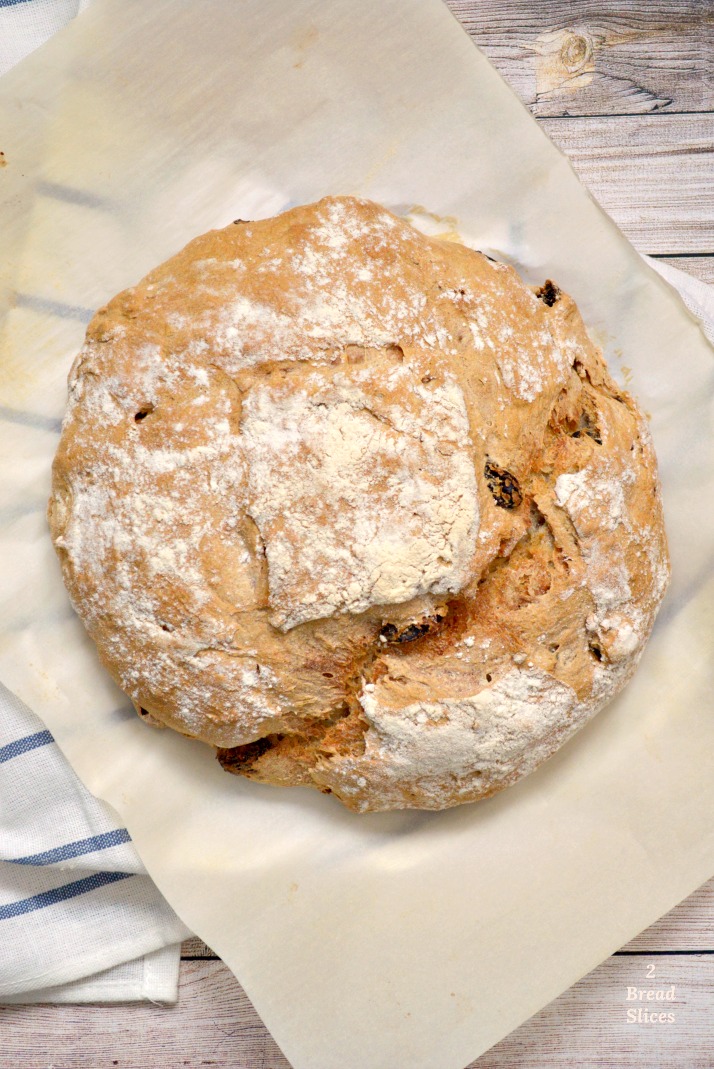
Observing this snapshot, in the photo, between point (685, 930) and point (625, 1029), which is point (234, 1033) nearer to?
point (625, 1029)

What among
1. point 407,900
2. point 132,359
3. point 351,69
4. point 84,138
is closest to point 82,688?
point 132,359

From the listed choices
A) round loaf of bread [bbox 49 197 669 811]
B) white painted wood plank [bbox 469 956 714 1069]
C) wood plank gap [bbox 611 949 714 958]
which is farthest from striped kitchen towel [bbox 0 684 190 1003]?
wood plank gap [bbox 611 949 714 958]

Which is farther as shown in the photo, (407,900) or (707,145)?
(707,145)

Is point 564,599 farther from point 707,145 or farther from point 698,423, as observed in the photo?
point 707,145

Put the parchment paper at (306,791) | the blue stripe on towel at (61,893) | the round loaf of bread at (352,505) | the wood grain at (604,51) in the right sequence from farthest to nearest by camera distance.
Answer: the wood grain at (604,51) < the blue stripe on towel at (61,893) < the parchment paper at (306,791) < the round loaf of bread at (352,505)

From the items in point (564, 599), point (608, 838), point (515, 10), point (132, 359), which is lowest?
point (608, 838)

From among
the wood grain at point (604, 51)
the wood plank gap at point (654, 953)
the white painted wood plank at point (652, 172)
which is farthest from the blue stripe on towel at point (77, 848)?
the wood grain at point (604, 51)

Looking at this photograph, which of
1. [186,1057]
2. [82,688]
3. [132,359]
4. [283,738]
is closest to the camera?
[132,359]

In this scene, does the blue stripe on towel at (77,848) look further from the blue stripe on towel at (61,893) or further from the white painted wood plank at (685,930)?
the white painted wood plank at (685,930)
